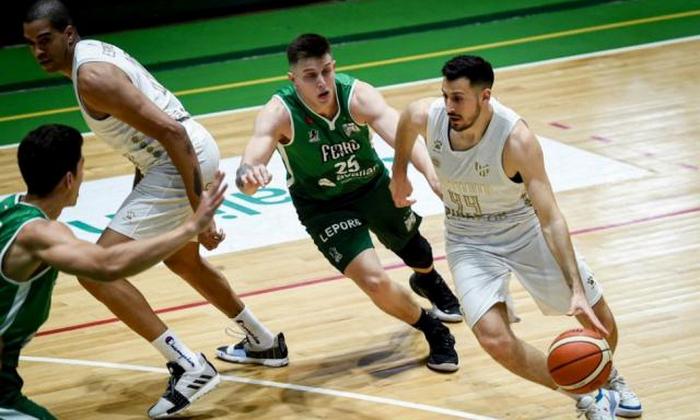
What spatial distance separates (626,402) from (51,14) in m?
3.37

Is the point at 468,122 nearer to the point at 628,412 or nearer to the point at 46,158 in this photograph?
the point at 628,412

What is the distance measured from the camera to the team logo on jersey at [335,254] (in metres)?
7.04

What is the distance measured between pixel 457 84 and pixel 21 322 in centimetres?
231

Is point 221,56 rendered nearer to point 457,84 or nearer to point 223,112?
point 223,112

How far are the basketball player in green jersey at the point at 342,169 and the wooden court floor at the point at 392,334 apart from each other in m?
0.36

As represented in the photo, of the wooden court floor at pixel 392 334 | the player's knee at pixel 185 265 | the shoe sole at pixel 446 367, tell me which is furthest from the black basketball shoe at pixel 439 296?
the player's knee at pixel 185 265

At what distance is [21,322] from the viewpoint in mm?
4961

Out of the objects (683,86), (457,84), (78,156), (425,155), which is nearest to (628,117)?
(683,86)

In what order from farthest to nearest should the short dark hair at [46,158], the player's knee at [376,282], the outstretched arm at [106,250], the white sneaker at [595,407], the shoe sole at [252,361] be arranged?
the shoe sole at [252,361] < the player's knee at [376,282] < the white sneaker at [595,407] < the short dark hair at [46,158] < the outstretched arm at [106,250]

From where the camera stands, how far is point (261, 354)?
728cm

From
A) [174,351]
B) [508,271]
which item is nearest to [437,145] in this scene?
[508,271]

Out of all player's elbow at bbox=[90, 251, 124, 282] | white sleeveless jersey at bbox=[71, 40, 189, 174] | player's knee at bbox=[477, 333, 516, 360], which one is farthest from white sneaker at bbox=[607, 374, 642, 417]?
player's elbow at bbox=[90, 251, 124, 282]

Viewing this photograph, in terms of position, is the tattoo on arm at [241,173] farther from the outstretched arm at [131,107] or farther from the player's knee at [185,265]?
the player's knee at [185,265]

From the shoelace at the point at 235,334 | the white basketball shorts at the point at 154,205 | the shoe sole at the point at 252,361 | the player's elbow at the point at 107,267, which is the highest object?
the player's elbow at the point at 107,267
